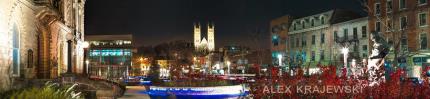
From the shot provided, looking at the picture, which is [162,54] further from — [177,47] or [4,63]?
[4,63]

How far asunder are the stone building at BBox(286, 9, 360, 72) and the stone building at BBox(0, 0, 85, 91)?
35251 millimetres

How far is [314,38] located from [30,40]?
51.1 m

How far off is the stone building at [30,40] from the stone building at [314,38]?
116ft

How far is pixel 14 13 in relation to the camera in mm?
26016

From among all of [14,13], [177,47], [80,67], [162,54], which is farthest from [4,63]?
[162,54]

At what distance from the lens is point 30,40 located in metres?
30.5

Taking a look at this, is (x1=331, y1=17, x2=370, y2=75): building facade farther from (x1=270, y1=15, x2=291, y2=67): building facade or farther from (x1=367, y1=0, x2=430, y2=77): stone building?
(x1=270, y1=15, x2=291, y2=67): building facade

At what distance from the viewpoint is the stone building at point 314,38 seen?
70.5m

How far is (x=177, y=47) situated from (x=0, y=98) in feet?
428

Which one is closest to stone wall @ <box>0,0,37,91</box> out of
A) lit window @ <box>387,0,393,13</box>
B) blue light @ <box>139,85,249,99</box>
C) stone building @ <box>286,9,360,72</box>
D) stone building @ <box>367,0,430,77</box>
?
blue light @ <box>139,85,249,99</box>

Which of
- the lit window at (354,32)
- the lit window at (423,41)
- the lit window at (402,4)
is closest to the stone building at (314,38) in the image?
the lit window at (354,32)

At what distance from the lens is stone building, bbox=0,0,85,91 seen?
24.0 meters

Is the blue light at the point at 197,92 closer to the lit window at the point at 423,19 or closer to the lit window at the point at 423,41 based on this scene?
the lit window at the point at 423,19

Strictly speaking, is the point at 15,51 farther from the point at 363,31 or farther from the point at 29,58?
the point at 363,31
